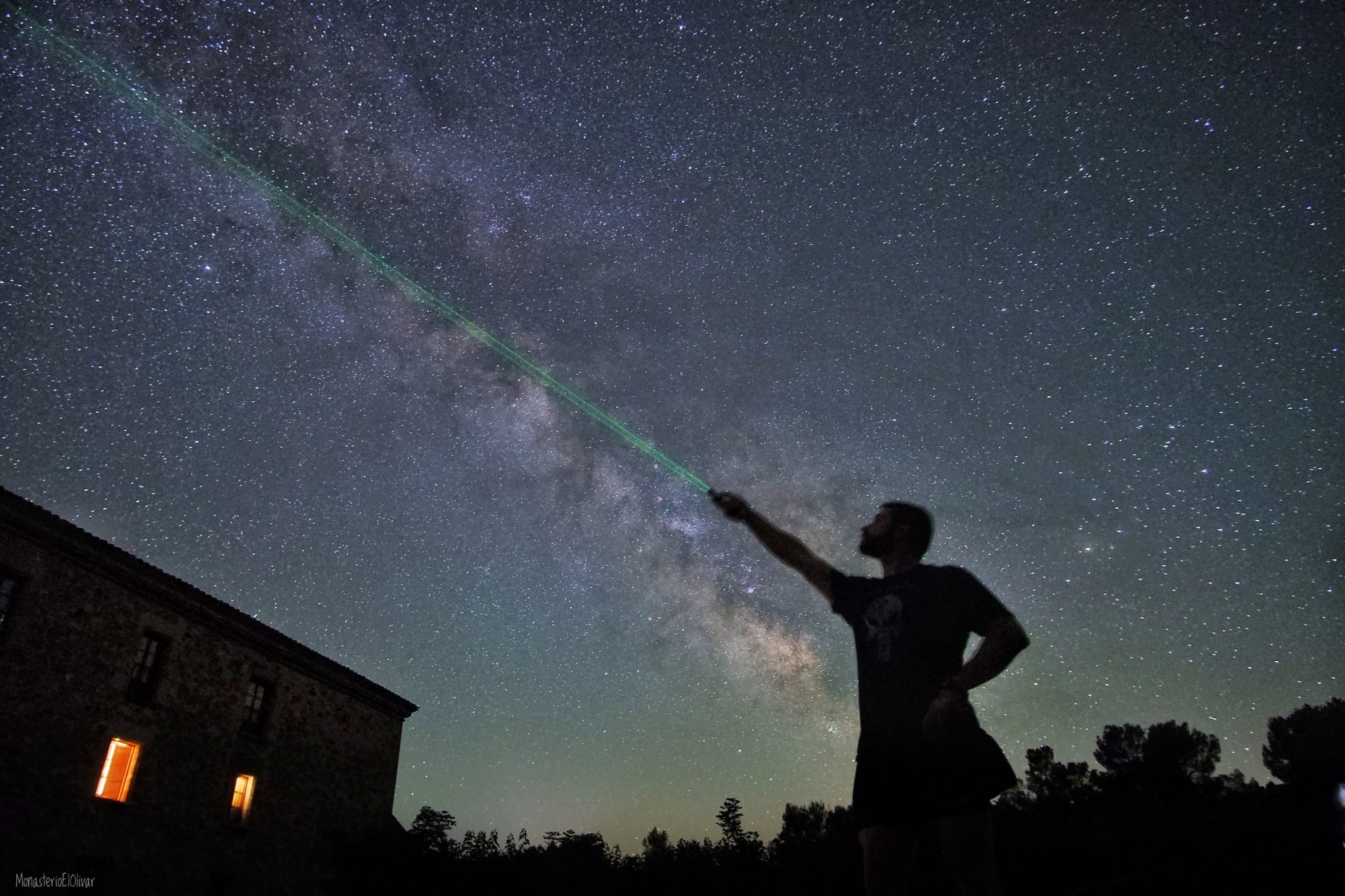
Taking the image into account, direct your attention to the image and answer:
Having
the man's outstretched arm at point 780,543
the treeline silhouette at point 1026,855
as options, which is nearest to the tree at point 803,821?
the treeline silhouette at point 1026,855

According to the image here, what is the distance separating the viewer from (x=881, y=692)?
9.10 feet

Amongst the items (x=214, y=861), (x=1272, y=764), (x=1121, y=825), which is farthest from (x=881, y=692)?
(x=1272, y=764)

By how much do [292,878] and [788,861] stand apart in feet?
51.4

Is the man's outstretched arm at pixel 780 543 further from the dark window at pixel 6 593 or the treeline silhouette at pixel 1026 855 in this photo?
the dark window at pixel 6 593

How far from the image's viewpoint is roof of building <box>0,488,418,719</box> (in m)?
14.1

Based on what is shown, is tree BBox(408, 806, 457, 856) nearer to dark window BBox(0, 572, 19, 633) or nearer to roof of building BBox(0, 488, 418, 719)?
roof of building BBox(0, 488, 418, 719)

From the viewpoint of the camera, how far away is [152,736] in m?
15.9

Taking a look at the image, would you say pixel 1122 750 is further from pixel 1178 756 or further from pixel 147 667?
pixel 147 667

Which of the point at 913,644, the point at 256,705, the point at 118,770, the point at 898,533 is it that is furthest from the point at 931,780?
the point at 256,705

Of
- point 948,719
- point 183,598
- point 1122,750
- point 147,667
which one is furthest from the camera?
point 1122,750

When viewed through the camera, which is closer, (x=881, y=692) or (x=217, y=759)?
(x=881, y=692)

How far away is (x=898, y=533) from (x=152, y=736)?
19.2m

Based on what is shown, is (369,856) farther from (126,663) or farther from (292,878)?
(126,663)

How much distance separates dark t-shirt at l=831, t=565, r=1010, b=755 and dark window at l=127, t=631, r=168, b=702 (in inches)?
741
